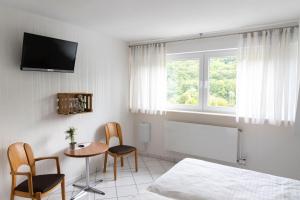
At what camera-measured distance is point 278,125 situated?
2.84m

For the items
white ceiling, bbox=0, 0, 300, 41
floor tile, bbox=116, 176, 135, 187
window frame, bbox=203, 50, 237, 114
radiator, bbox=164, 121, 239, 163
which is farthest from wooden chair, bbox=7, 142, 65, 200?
window frame, bbox=203, 50, 237, 114

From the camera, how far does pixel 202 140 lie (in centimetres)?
340

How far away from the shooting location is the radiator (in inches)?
125

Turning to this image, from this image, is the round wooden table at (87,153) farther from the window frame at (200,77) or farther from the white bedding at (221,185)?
the window frame at (200,77)

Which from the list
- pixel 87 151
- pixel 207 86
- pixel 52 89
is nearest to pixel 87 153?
pixel 87 151

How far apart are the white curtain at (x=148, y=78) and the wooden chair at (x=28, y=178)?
2043 millimetres

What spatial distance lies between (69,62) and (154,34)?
1.45m

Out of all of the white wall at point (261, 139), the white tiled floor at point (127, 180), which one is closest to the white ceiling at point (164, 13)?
the white wall at point (261, 139)

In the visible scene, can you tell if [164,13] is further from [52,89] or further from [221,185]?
[221,185]

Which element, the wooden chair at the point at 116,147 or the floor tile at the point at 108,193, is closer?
the floor tile at the point at 108,193

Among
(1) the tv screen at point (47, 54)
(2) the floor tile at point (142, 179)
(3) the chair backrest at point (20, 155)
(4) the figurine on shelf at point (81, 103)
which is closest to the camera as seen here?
(3) the chair backrest at point (20, 155)

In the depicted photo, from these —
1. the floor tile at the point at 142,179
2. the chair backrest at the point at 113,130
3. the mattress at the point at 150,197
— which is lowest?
the floor tile at the point at 142,179

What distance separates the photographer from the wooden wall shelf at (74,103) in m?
2.78

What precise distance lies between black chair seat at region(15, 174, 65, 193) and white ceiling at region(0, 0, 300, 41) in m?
1.89
